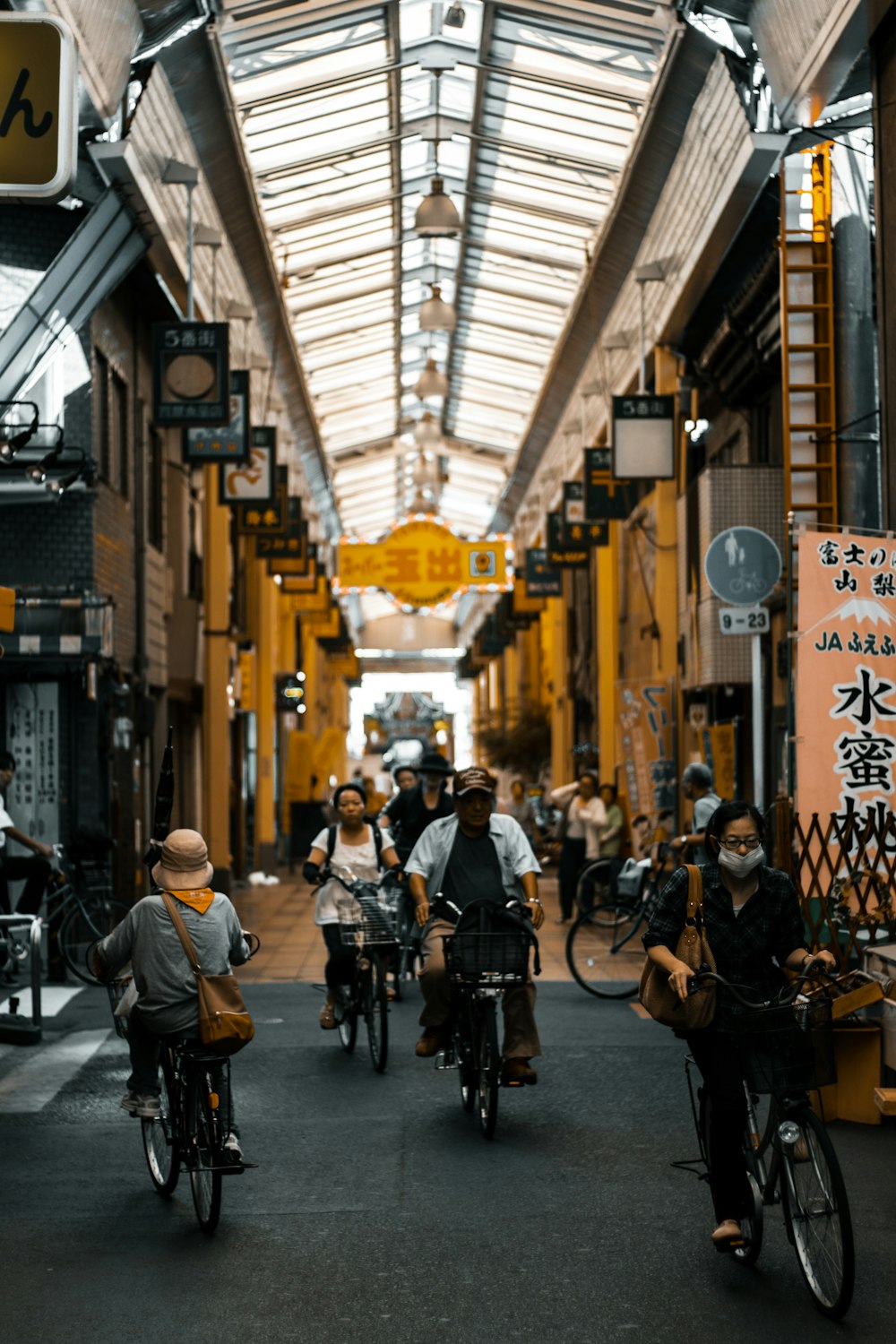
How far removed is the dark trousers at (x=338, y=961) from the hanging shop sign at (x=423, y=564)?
1808 cm

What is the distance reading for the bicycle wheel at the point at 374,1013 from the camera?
10156 mm

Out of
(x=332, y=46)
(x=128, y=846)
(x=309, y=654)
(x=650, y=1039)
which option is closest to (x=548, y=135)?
(x=332, y=46)

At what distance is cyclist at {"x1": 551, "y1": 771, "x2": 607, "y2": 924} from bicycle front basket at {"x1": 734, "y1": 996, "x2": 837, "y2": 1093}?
565 inches

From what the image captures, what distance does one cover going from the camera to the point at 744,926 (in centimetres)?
602

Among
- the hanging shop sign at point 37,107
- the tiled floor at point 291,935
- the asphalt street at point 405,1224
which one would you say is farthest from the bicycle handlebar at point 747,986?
the tiled floor at point 291,935

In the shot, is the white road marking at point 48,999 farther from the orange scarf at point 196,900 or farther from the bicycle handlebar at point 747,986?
the bicycle handlebar at point 747,986

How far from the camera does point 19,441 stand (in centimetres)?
1256

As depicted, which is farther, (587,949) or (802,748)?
(587,949)

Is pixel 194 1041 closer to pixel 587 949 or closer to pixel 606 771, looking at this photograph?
pixel 587 949

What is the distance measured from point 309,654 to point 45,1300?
126ft

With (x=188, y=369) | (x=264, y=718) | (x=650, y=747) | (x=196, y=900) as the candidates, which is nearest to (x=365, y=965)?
(x=196, y=900)

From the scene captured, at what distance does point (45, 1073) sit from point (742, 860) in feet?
18.7

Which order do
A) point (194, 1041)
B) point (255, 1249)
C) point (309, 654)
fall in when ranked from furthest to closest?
point (309, 654) → point (194, 1041) → point (255, 1249)

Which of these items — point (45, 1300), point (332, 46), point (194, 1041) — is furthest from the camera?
point (332, 46)
